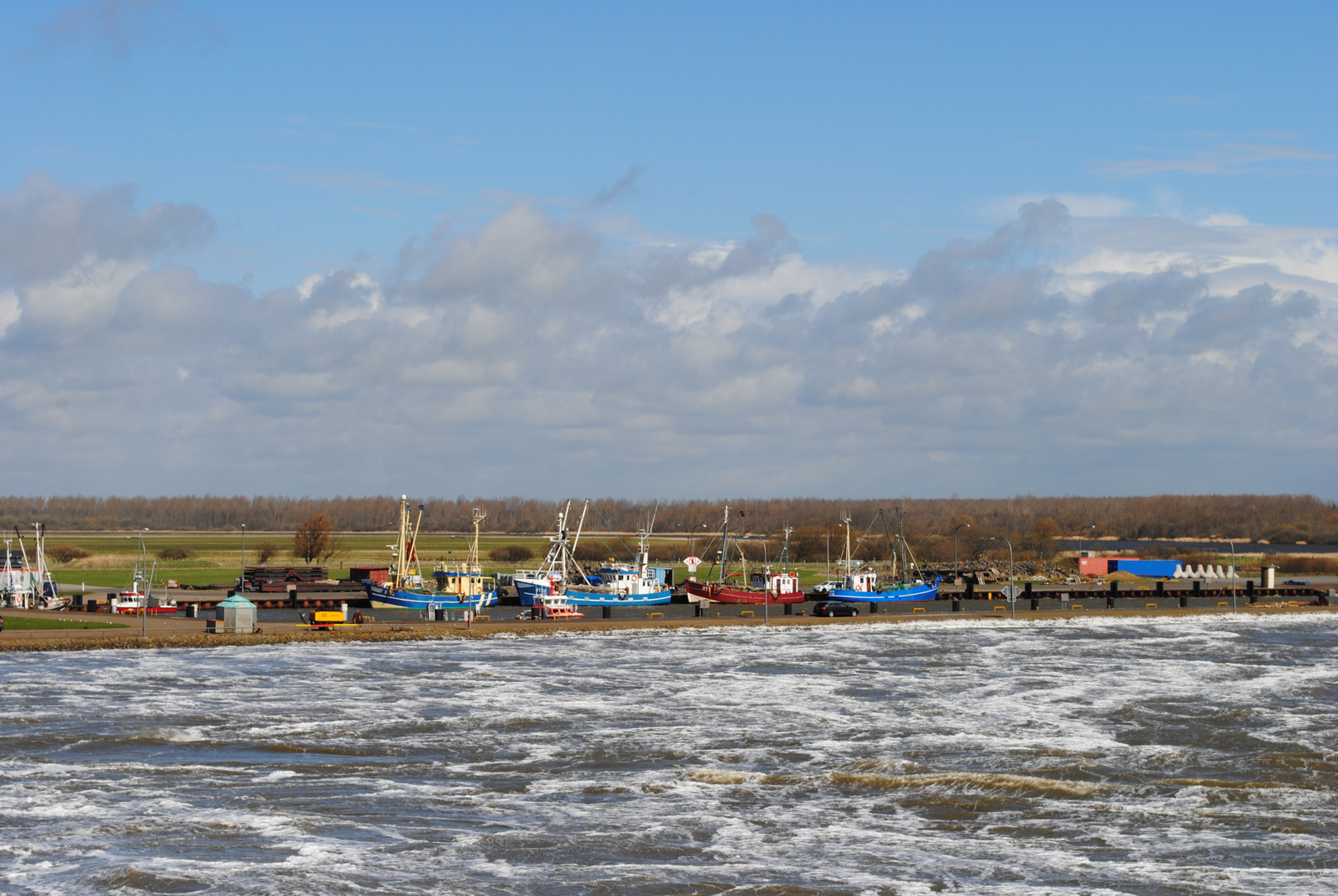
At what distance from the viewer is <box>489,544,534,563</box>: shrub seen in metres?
172

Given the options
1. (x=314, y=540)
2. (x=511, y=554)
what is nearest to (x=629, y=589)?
(x=314, y=540)

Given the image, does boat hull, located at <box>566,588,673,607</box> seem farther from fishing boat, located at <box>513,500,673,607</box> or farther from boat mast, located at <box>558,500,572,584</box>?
boat mast, located at <box>558,500,572,584</box>

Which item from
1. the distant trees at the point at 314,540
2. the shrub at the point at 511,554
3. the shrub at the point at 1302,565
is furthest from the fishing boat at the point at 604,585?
the shrub at the point at 1302,565

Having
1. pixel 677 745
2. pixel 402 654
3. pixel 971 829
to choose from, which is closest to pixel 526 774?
pixel 677 745

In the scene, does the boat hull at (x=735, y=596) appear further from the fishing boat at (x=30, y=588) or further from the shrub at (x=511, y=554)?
the shrub at (x=511, y=554)

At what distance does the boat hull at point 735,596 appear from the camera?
111 m

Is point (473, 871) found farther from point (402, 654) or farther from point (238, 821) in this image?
point (402, 654)

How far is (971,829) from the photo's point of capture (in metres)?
30.8

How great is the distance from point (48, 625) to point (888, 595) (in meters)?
71.2

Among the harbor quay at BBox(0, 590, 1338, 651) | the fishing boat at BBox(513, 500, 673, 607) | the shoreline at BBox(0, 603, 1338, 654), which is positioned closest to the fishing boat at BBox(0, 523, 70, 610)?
the harbor quay at BBox(0, 590, 1338, 651)

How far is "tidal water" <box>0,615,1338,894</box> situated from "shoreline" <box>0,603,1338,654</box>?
11.5 feet

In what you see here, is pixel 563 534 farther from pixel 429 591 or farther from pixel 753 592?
pixel 753 592

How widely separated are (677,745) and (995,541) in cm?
16353

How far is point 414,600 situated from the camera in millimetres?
100562
